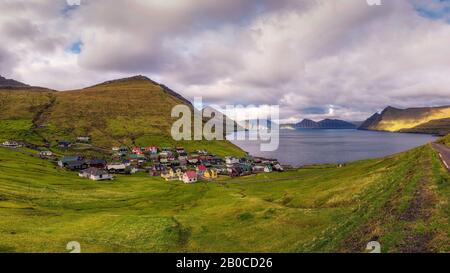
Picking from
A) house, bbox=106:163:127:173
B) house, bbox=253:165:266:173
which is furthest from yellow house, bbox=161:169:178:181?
house, bbox=253:165:266:173

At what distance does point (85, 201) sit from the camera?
92.4m

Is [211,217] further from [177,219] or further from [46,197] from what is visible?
[46,197]

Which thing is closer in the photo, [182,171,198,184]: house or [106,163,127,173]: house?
[182,171,198,184]: house

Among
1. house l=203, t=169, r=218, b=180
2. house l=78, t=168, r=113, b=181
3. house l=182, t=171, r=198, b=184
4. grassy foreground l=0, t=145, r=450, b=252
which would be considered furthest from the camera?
house l=203, t=169, r=218, b=180

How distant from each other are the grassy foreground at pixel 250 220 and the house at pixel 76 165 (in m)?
76.3

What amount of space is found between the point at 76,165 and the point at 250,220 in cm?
14798

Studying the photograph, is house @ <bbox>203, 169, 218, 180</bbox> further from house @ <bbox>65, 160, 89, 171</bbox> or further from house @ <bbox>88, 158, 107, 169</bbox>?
house @ <bbox>65, 160, 89, 171</bbox>

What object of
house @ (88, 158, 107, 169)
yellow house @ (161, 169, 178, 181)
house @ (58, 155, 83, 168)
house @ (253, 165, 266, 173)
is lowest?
yellow house @ (161, 169, 178, 181)

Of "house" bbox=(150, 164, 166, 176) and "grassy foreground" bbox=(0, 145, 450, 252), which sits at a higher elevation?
"grassy foreground" bbox=(0, 145, 450, 252)

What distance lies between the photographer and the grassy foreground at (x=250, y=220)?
27625 mm

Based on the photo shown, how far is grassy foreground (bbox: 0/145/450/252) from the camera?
27.6 metres

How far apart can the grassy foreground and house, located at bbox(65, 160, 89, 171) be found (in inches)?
3003

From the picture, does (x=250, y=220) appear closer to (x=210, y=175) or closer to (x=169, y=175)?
(x=210, y=175)

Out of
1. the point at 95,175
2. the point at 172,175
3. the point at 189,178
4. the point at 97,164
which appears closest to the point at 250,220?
the point at 189,178
